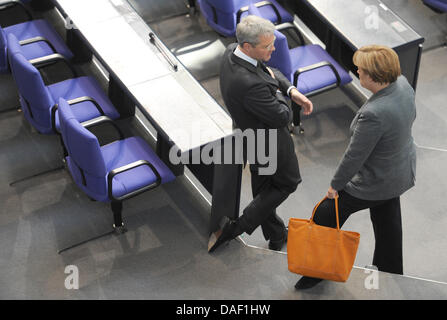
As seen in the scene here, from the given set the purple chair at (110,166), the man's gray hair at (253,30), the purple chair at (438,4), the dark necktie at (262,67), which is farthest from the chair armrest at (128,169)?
the purple chair at (438,4)

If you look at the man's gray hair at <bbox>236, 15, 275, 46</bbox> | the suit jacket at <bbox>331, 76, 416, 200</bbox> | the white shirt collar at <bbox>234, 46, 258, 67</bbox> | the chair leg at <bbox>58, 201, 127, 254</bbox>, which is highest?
the man's gray hair at <bbox>236, 15, 275, 46</bbox>

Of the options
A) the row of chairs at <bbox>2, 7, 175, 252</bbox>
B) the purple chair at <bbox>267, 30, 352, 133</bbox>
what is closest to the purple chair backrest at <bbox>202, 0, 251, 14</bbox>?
the purple chair at <bbox>267, 30, 352, 133</bbox>

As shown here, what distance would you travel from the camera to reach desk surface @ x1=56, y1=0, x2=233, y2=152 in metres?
4.67

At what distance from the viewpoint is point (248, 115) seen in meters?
4.28

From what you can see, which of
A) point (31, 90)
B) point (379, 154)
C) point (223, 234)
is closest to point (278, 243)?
point (223, 234)

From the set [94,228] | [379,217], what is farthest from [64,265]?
[379,217]

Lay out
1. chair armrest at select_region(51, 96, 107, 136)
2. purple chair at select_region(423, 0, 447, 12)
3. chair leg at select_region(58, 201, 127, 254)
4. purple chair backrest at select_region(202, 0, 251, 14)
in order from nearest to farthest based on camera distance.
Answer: chair leg at select_region(58, 201, 127, 254) → chair armrest at select_region(51, 96, 107, 136) → purple chair backrest at select_region(202, 0, 251, 14) → purple chair at select_region(423, 0, 447, 12)

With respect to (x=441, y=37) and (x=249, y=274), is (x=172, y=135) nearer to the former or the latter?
(x=249, y=274)

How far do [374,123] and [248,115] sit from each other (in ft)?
2.34

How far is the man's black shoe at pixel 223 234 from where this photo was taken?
4.70m

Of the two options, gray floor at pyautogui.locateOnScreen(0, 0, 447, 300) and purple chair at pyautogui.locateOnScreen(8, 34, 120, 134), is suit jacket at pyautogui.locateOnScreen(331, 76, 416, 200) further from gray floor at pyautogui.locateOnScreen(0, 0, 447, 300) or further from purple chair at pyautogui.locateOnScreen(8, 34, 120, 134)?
purple chair at pyautogui.locateOnScreen(8, 34, 120, 134)

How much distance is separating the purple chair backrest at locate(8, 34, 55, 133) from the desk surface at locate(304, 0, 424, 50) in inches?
81.1

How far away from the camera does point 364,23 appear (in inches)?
229

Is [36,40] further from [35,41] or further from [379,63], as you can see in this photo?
[379,63]
